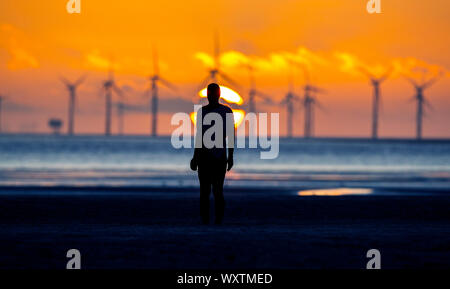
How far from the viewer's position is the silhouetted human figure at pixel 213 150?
12641 millimetres

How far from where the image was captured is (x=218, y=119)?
1261 cm

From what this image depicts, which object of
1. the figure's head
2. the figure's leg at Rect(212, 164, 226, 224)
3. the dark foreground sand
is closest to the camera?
the dark foreground sand

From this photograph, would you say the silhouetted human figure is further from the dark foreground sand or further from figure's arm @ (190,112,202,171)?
the dark foreground sand

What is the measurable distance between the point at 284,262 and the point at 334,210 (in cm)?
936

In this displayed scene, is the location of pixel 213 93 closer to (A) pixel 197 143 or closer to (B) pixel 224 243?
(A) pixel 197 143

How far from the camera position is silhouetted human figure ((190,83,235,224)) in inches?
498

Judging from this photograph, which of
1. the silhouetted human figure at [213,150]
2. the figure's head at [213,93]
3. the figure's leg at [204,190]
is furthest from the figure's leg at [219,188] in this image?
the figure's head at [213,93]

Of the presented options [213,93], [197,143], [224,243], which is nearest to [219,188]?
[197,143]

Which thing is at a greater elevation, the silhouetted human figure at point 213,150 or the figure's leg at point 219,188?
the silhouetted human figure at point 213,150

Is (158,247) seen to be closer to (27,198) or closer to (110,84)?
(27,198)

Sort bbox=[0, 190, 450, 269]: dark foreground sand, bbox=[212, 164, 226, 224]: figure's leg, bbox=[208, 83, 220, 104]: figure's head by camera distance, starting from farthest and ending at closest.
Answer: bbox=[212, 164, 226, 224]: figure's leg, bbox=[208, 83, 220, 104]: figure's head, bbox=[0, 190, 450, 269]: dark foreground sand

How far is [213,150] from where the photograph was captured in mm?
12852

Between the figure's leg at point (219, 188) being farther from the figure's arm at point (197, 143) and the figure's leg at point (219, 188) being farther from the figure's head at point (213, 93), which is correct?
the figure's head at point (213, 93)

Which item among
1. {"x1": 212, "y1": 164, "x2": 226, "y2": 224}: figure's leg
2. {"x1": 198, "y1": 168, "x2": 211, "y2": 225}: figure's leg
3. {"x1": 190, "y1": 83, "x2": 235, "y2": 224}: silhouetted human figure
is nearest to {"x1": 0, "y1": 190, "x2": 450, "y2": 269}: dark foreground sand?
{"x1": 212, "y1": 164, "x2": 226, "y2": 224}: figure's leg
